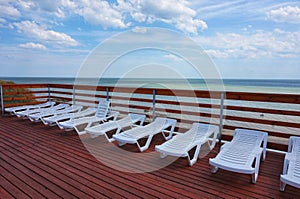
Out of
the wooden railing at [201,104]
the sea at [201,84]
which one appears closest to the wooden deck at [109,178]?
the wooden railing at [201,104]

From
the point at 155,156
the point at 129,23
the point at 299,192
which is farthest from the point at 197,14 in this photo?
the point at 299,192

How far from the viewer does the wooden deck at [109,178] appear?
81.3 inches

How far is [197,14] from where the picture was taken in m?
7.09

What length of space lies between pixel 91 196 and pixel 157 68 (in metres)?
3.65

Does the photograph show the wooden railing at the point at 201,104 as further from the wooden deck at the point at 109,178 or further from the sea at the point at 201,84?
the wooden deck at the point at 109,178

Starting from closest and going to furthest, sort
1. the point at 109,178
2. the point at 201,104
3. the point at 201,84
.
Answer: the point at 109,178
the point at 201,104
the point at 201,84

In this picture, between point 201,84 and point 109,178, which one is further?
point 201,84

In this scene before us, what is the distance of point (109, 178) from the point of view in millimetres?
2371

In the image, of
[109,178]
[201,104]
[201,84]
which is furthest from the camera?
[201,84]

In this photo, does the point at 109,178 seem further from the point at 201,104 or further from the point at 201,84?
the point at 201,84

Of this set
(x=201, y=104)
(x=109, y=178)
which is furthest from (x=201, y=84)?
(x=109, y=178)

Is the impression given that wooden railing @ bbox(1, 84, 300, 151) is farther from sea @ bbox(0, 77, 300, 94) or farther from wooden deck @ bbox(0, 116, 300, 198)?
wooden deck @ bbox(0, 116, 300, 198)

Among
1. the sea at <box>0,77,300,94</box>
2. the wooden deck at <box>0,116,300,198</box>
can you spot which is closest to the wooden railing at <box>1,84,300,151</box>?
the sea at <box>0,77,300,94</box>

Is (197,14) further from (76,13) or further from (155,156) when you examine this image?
(155,156)
